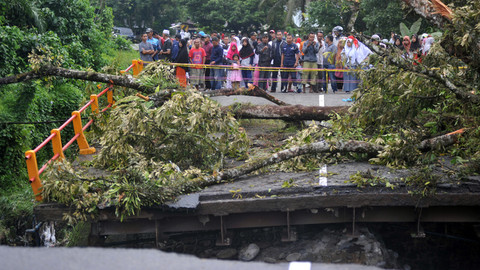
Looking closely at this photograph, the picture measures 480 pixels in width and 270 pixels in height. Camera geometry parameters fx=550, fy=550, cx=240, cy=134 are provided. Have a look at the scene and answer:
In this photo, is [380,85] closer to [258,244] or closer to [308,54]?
[258,244]

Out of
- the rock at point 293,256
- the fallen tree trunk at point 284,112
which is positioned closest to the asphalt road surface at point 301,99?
the fallen tree trunk at point 284,112

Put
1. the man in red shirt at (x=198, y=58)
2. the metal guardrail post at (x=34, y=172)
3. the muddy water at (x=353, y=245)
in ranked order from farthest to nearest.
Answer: the man in red shirt at (x=198, y=58) → the muddy water at (x=353, y=245) → the metal guardrail post at (x=34, y=172)

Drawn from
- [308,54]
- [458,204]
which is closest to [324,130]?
[458,204]

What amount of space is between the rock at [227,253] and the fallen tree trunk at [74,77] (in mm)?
3637

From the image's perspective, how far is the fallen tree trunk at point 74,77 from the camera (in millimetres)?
10008

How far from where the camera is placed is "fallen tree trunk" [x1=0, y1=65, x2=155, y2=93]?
1001 centimetres

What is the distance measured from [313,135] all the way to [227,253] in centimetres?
255

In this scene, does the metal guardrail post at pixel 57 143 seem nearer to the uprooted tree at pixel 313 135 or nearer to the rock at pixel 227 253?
the uprooted tree at pixel 313 135

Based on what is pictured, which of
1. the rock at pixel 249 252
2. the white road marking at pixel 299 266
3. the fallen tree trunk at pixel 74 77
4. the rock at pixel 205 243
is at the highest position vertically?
the fallen tree trunk at pixel 74 77

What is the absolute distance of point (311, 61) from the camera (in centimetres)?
1706

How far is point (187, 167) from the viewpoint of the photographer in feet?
28.1

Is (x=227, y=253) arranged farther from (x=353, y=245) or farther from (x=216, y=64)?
(x=216, y=64)

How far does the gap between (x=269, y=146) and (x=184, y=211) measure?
354 cm

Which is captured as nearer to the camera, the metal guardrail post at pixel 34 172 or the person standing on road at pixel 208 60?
the metal guardrail post at pixel 34 172
